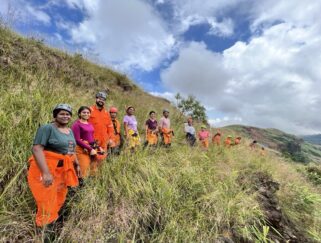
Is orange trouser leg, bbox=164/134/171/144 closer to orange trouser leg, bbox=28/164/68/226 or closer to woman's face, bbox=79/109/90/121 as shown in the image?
woman's face, bbox=79/109/90/121

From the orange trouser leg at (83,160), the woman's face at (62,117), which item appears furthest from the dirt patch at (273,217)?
the woman's face at (62,117)

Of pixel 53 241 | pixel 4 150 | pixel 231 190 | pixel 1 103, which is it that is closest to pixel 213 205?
pixel 231 190

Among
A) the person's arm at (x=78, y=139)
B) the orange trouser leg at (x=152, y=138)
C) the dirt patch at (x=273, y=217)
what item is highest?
the orange trouser leg at (x=152, y=138)

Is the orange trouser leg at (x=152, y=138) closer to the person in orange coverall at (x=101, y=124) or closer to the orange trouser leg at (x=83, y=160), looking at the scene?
the person in orange coverall at (x=101, y=124)

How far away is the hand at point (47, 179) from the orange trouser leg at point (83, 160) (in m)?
1.12

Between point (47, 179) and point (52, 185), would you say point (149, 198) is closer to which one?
point (52, 185)

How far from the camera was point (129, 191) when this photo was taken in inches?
168

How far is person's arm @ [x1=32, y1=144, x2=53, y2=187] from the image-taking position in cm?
310

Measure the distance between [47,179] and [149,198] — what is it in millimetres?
1753

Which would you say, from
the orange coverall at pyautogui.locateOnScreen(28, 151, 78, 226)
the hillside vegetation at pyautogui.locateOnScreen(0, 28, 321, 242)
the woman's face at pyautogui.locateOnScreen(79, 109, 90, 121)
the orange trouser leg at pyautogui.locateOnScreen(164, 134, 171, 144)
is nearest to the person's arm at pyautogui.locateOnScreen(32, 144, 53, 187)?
the orange coverall at pyautogui.locateOnScreen(28, 151, 78, 226)

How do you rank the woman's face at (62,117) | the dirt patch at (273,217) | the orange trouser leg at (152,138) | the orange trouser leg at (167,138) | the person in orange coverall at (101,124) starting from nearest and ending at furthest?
1. the woman's face at (62,117)
2. the person in orange coverall at (101,124)
3. the dirt patch at (273,217)
4. the orange trouser leg at (152,138)
5. the orange trouser leg at (167,138)

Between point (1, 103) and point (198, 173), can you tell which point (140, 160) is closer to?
point (198, 173)

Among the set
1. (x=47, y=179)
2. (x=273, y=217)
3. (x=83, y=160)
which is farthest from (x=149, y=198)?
(x=273, y=217)

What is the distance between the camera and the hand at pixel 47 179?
3.10 m
